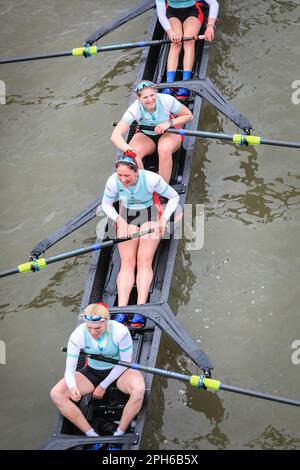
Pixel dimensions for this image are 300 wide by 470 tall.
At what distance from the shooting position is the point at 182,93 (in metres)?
9.93

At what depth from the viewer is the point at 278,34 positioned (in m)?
11.4

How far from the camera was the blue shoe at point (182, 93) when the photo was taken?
991 centimetres

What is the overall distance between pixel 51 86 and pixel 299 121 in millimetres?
3406

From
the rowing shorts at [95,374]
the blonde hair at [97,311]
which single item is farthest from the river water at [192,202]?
the blonde hair at [97,311]

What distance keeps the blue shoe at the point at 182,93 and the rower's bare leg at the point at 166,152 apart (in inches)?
43.8

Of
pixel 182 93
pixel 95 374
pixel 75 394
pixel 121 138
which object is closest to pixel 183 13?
pixel 182 93

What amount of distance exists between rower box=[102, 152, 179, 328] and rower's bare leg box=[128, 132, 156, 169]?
2.80 feet

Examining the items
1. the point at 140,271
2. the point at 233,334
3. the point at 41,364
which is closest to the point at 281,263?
the point at 233,334

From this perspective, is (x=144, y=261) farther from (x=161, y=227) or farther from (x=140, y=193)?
(x=140, y=193)

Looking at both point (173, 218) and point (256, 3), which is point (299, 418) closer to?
point (173, 218)

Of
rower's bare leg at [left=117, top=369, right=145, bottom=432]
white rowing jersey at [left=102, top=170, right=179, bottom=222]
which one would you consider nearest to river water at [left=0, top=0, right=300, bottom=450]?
rower's bare leg at [left=117, top=369, right=145, bottom=432]

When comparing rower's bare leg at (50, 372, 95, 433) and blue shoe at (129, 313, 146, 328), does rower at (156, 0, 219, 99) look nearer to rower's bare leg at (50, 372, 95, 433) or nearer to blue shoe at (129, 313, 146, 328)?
blue shoe at (129, 313, 146, 328)

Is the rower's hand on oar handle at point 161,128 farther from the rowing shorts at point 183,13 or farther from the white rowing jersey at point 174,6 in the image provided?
the rowing shorts at point 183,13

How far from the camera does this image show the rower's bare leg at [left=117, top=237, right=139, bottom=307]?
802 cm
